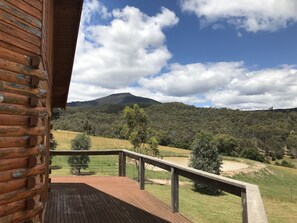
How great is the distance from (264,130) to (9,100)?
85252 mm

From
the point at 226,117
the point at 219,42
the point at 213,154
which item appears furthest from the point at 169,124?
the point at 213,154

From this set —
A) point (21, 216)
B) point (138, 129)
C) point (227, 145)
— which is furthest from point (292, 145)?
point (21, 216)

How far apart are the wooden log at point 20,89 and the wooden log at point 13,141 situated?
419 millimetres

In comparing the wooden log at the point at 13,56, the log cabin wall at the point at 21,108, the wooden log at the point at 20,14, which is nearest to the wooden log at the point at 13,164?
the log cabin wall at the point at 21,108

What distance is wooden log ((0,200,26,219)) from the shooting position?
8.81 feet

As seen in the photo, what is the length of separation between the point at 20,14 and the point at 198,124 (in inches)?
3069

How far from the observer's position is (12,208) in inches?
110

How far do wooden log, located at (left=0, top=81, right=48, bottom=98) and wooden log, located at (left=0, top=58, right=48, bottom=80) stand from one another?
13cm

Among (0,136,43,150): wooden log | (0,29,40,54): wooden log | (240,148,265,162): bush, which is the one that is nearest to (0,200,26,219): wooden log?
(0,136,43,150): wooden log

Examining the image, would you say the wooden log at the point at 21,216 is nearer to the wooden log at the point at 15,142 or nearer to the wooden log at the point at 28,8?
the wooden log at the point at 15,142

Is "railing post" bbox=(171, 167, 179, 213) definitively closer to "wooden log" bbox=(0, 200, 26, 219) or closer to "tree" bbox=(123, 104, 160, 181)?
"wooden log" bbox=(0, 200, 26, 219)

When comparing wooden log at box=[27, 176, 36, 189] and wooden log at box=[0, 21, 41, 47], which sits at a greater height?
wooden log at box=[0, 21, 41, 47]

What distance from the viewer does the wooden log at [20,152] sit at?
271 centimetres

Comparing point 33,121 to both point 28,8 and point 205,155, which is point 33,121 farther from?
point 205,155
